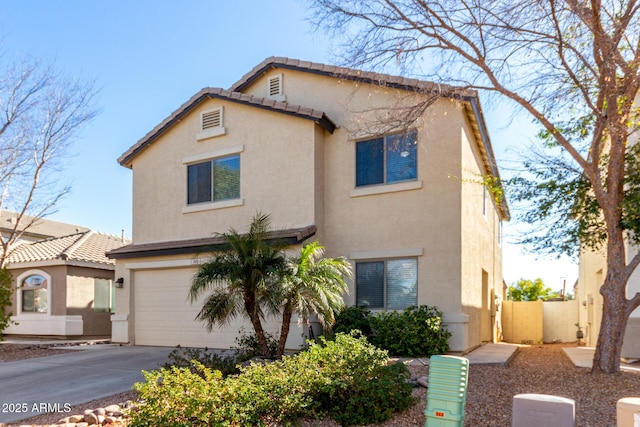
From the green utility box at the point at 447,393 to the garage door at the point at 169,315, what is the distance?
353 inches

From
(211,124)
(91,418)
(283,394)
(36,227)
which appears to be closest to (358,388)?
(283,394)

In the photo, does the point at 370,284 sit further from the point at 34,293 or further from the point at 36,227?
the point at 36,227

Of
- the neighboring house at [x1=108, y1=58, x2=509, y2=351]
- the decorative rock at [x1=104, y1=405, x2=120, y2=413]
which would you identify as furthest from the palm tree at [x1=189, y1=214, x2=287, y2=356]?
the neighboring house at [x1=108, y1=58, x2=509, y2=351]

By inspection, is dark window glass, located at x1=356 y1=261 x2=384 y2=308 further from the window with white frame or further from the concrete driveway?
the window with white frame

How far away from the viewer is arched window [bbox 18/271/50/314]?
19.8m

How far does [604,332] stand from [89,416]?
8852 millimetres

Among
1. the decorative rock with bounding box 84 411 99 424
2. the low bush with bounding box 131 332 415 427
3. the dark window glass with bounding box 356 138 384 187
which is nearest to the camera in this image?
the low bush with bounding box 131 332 415 427

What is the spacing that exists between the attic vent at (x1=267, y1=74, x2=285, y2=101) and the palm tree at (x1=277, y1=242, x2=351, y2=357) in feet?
21.5

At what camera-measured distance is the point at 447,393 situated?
5.66 m

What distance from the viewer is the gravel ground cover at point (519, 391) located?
6.69 m

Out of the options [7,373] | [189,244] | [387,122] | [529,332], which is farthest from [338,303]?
[529,332]

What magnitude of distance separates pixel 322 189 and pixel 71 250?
1221 centimetres

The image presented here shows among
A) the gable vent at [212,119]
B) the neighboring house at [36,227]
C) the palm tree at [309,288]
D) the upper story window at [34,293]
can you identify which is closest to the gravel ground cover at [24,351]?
the upper story window at [34,293]

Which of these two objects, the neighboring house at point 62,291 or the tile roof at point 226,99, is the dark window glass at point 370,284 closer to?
the tile roof at point 226,99
